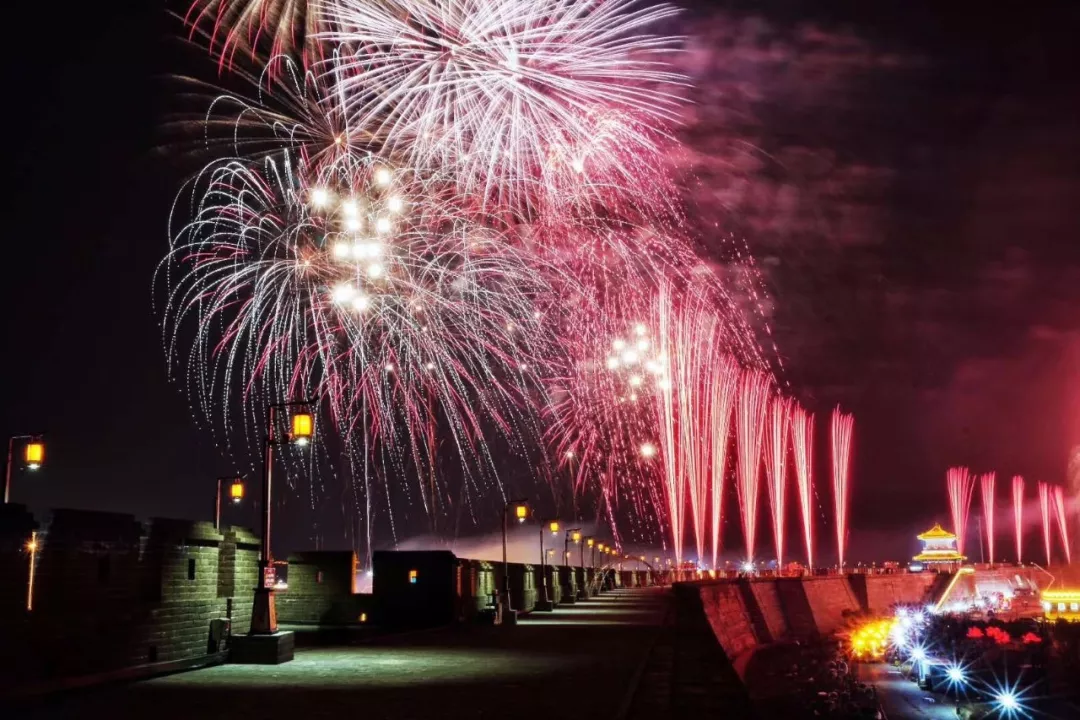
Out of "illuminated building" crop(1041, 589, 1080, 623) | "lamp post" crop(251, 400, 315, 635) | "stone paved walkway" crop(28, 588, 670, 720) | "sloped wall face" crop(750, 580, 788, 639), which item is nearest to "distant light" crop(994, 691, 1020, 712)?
"sloped wall face" crop(750, 580, 788, 639)

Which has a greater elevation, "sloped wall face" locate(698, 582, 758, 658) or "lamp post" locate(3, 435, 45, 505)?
"lamp post" locate(3, 435, 45, 505)

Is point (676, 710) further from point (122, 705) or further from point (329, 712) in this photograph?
point (122, 705)

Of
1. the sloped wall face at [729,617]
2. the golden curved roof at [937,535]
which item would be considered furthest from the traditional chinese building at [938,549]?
the sloped wall face at [729,617]

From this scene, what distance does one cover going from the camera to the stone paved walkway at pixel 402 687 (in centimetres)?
1186

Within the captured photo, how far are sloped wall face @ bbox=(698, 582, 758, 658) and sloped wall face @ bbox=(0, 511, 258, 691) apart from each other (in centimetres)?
2583

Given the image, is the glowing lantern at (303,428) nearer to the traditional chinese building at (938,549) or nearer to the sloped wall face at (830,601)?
the sloped wall face at (830,601)

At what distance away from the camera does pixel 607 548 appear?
302ft

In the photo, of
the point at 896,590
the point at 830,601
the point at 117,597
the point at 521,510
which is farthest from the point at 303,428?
the point at 896,590

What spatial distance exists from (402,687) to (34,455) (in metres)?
12.9

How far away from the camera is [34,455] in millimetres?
22625

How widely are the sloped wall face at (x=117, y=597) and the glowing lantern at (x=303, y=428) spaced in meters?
3.69

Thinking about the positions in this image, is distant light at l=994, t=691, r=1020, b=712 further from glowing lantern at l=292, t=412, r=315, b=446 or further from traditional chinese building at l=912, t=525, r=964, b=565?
traditional chinese building at l=912, t=525, r=964, b=565

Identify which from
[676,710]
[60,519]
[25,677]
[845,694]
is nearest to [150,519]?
[60,519]

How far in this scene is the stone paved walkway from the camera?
11.9m
